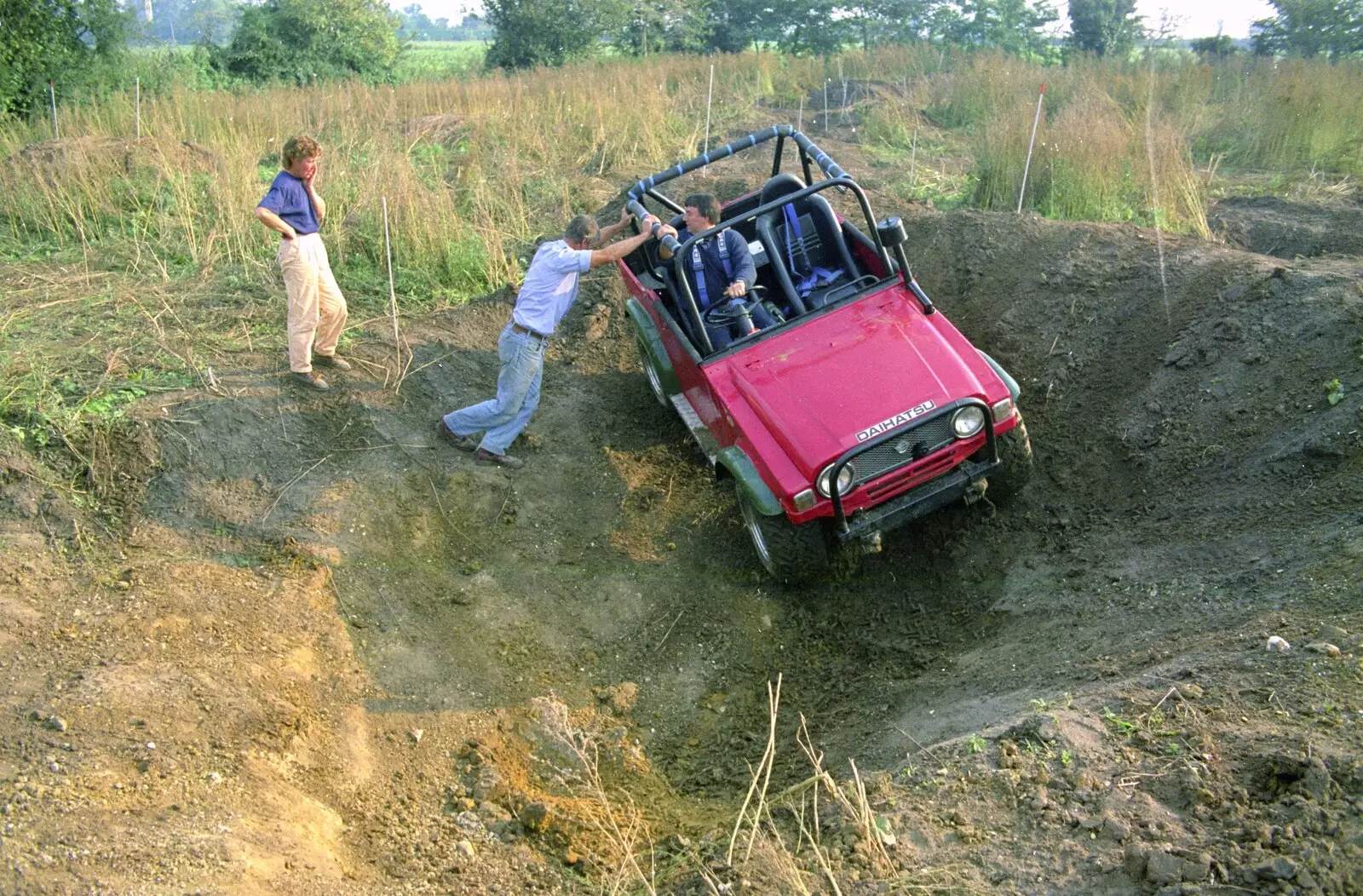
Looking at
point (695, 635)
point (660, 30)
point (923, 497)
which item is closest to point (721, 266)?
point (923, 497)

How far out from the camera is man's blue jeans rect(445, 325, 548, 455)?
695 cm

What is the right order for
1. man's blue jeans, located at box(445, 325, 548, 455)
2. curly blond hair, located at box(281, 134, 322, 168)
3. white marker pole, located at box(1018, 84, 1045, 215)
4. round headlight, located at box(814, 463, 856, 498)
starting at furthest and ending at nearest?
white marker pole, located at box(1018, 84, 1045, 215), man's blue jeans, located at box(445, 325, 548, 455), curly blond hair, located at box(281, 134, 322, 168), round headlight, located at box(814, 463, 856, 498)

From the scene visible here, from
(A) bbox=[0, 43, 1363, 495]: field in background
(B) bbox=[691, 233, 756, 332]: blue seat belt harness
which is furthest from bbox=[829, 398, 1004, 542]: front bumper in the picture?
(A) bbox=[0, 43, 1363, 495]: field in background

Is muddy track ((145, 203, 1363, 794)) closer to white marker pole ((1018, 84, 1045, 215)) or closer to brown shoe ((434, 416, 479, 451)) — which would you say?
brown shoe ((434, 416, 479, 451))

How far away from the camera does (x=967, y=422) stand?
5.41 m

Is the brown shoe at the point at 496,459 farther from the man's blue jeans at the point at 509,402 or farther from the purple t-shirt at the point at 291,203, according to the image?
the purple t-shirt at the point at 291,203

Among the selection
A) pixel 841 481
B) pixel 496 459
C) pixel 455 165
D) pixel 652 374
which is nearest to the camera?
pixel 841 481

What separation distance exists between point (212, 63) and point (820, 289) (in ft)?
75.4

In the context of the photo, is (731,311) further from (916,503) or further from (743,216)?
(916,503)

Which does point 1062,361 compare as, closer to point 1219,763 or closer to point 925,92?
point 1219,763

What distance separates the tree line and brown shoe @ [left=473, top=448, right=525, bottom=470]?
1380cm

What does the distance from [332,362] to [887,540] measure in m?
4.32

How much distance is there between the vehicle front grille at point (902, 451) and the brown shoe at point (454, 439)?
315cm

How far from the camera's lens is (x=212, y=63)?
24.5m
